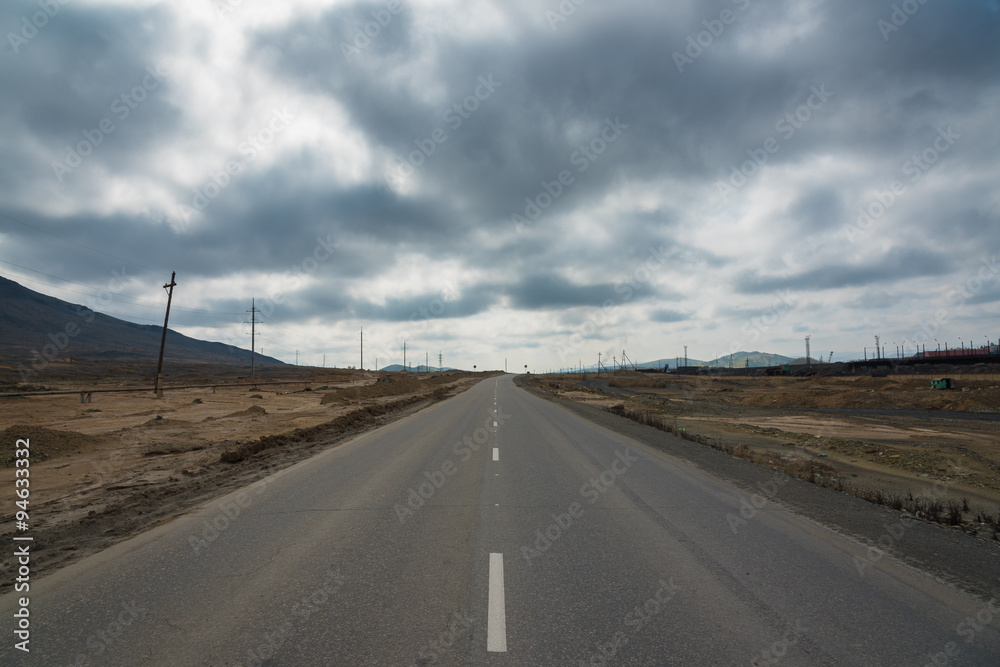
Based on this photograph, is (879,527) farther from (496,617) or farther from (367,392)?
(367,392)

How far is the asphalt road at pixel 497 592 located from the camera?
12.1 feet

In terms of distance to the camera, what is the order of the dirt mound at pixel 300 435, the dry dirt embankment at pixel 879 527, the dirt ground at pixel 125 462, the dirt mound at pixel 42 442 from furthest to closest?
the dirt mound at pixel 300 435 < the dirt mound at pixel 42 442 < the dirt ground at pixel 125 462 < the dry dirt embankment at pixel 879 527

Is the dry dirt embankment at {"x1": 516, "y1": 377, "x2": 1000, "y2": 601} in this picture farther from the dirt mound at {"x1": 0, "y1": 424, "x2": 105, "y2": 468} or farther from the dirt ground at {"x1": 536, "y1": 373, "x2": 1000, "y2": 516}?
the dirt mound at {"x1": 0, "y1": 424, "x2": 105, "y2": 468}

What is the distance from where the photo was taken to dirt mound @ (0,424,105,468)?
13.9 metres

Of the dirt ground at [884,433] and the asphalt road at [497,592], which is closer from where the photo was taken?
the asphalt road at [497,592]

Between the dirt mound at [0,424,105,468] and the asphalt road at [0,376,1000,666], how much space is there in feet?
33.2

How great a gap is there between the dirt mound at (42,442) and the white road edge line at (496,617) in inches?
601

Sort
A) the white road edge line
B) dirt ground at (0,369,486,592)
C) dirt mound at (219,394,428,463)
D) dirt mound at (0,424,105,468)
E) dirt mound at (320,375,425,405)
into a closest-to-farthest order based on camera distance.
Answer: the white road edge line < dirt ground at (0,369,486,592) < dirt mound at (0,424,105,468) < dirt mound at (219,394,428,463) < dirt mound at (320,375,425,405)

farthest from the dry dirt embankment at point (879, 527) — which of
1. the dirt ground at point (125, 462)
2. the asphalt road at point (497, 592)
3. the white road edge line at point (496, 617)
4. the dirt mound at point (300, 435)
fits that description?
the dirt mound at point (300, 435)

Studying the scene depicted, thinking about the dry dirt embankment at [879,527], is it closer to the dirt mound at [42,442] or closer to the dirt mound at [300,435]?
the dirt mound at [300,435]

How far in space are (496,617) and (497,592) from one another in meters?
0.49

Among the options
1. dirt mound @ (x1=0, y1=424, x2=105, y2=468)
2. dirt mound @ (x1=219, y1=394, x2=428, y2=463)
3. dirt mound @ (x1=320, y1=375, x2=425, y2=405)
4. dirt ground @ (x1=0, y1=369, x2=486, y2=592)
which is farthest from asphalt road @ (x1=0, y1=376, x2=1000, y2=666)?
dirt mound @ (x1=320, y1=375, x2=425, y2=405)

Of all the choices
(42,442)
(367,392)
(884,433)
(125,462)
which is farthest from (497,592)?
(367,392)

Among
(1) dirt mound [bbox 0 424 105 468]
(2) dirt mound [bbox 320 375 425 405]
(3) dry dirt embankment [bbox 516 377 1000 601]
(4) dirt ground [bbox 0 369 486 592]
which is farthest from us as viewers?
(2) dirt mound [bbox 320 375 425 405]
